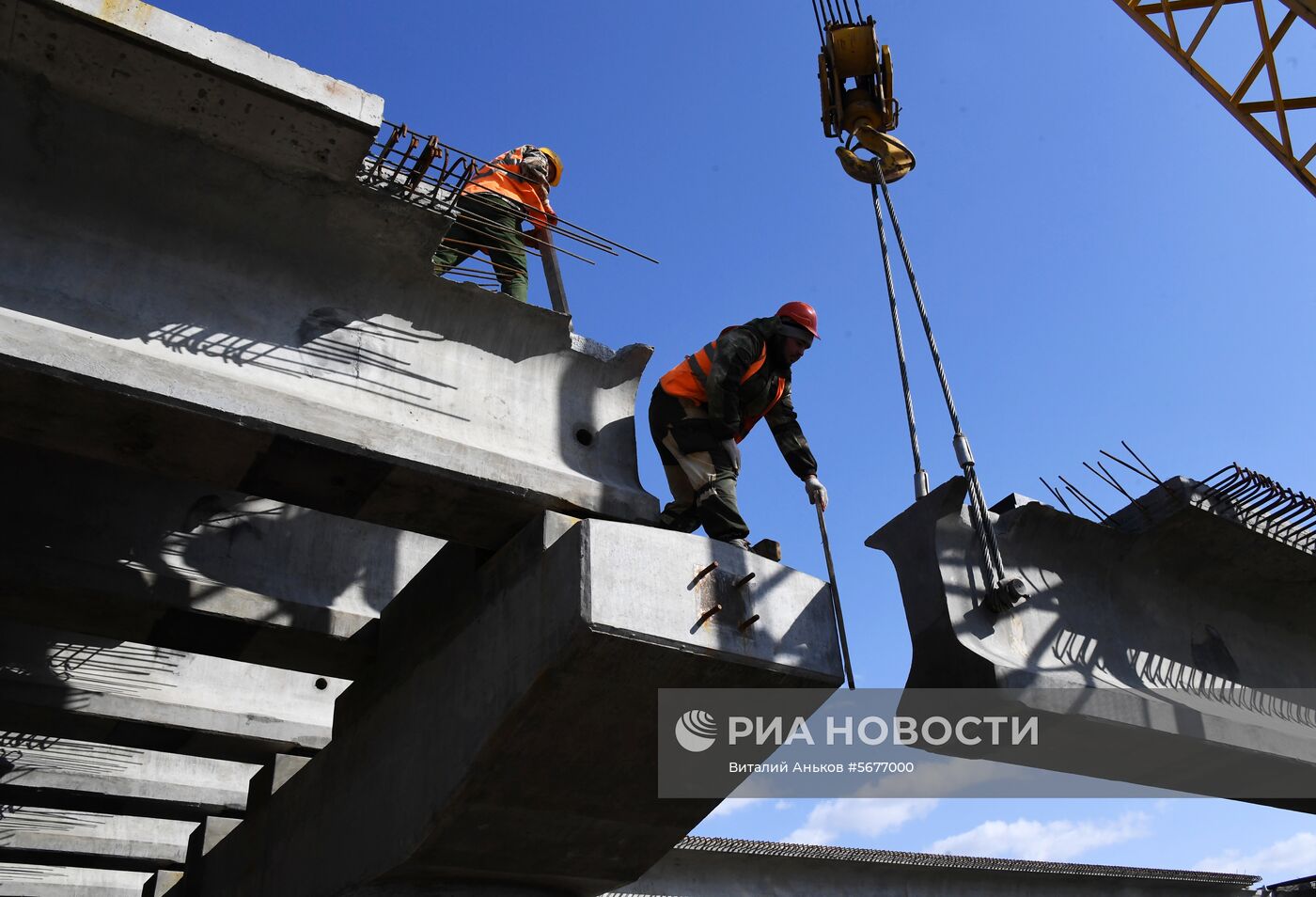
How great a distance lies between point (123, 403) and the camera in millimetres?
4957

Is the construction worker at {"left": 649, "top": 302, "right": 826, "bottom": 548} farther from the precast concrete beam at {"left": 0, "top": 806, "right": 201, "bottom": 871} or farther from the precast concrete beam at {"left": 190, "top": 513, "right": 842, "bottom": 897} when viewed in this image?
the precast concrete beam at {"left": 0, "top": 806, "right": 201, "bottom": 871}

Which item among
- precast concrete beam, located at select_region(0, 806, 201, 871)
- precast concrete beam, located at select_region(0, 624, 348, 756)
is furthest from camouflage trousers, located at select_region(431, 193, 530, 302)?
precast concrete beam, located at select_region(0, 806, 201, 871)

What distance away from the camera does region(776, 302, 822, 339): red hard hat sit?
6.94 meters

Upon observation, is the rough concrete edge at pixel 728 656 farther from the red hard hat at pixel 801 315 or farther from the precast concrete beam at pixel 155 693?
the precast concrete beam at pixel 155 693

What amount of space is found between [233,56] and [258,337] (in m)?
1.25

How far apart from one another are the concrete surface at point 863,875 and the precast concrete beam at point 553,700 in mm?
12442

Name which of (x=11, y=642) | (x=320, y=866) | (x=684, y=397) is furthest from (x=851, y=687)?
(x=11, y=642)

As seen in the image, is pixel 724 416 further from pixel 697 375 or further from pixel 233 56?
pixel 233 56

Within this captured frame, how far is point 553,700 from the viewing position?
17.8ft

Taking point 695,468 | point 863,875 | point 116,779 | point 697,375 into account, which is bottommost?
point 863,875

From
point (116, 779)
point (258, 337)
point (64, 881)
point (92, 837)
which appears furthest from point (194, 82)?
point (64, 881)

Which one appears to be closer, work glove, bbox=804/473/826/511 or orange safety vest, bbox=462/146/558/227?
work glove, bbox=804/473/826/511

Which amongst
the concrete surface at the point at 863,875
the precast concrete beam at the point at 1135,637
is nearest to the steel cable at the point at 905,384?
the precast concrete beam at the point at 1135,637

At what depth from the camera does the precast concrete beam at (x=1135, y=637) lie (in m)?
6.86
